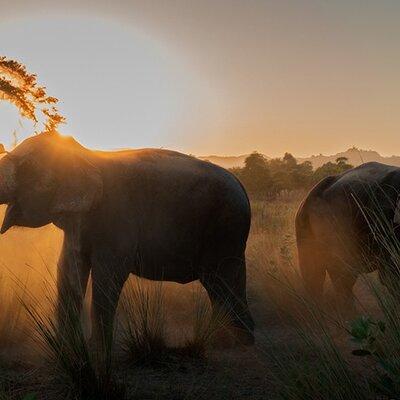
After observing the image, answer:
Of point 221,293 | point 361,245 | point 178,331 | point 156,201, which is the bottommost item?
point 178,331

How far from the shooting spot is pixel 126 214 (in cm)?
401

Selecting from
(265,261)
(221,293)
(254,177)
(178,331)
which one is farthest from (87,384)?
(254,177)

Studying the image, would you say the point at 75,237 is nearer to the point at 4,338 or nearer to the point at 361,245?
the point at 4,338

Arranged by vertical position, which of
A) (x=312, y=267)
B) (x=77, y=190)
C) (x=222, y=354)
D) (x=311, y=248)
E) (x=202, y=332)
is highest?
(x=77, y=190)

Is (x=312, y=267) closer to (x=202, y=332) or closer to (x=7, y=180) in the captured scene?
(x=202, y=332)

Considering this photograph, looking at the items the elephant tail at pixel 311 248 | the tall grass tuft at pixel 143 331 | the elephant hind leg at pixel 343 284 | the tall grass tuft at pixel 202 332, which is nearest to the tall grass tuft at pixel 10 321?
the tall grass tuft at pixel 143 331

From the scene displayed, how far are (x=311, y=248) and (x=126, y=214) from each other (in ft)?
6.55

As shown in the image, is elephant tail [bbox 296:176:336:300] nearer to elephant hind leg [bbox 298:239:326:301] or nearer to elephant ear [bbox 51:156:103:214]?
elephant hind leg [bbox 298:239:326:301]

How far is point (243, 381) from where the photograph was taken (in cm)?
344

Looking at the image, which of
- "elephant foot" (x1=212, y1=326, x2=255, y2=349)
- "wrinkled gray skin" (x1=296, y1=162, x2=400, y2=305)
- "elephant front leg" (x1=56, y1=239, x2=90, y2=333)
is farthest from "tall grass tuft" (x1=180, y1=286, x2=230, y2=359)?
"wrinkled gray skin" (x1=296, y1=162, x2=400, y2=305)

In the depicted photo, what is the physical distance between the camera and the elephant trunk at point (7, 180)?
12.4 feet

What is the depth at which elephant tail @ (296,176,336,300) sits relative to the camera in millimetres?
5219

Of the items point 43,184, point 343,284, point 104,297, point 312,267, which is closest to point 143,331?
point 104,297

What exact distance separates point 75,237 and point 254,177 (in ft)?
81.3
